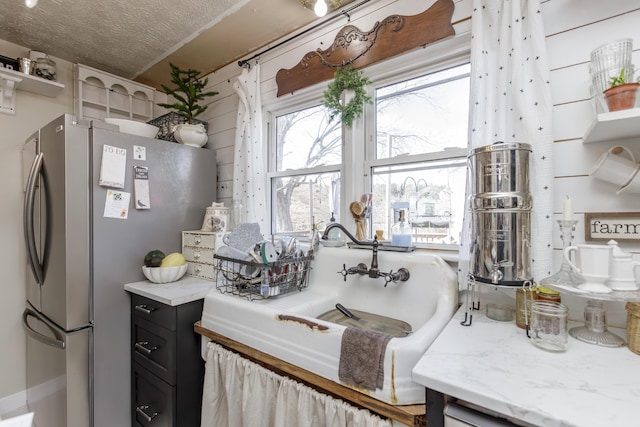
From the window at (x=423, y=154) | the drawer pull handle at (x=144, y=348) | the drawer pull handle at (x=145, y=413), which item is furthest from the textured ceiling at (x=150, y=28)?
the drawer pull handle at (x=145, y=413)

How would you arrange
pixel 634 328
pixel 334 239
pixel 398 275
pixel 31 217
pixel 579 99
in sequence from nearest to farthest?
pixel 634 328, pixel 579 99, pixel 398 275, pixel 334 239, pixel 31 217

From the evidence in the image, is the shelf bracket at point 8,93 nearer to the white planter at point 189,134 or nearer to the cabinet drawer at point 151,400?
the white planter at point 189,134

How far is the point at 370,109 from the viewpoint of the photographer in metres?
1.65

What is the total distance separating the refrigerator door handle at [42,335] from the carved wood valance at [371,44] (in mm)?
1893

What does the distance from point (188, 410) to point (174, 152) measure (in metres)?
1.49

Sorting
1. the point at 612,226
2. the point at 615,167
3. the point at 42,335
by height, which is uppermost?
the point at 615,167

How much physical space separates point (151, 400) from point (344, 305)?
1.12 metres

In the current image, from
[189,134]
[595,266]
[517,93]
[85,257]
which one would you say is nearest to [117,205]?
[85,257]

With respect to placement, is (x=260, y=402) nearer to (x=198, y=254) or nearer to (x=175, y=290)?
(x=175, y=290)

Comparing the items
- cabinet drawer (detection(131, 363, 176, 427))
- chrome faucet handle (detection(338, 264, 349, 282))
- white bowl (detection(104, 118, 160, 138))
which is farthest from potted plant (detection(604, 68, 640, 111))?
white bowl (detection(104, 118, 160, 138))

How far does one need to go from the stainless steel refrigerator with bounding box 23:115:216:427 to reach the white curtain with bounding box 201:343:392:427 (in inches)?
28.3

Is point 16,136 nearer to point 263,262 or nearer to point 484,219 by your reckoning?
point 263,262

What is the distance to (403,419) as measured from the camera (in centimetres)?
73

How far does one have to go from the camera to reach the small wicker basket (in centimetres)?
77
